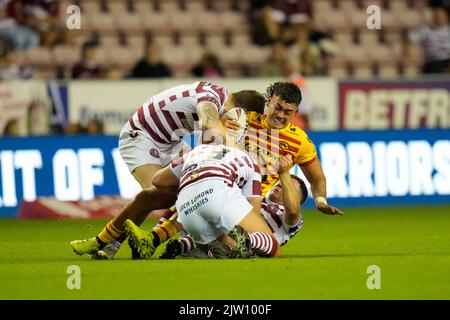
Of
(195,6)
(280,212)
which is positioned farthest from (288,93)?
(195,6)

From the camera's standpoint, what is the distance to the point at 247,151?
419 inches

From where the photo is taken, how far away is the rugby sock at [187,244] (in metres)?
10.0

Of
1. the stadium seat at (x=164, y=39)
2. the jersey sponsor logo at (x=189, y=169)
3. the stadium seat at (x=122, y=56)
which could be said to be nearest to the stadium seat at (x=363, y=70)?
the stadium seat at (x=164, y=39)

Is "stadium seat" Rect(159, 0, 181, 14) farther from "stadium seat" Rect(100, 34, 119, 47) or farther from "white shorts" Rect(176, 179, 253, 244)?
"white shorts" Rect(176, 179, 253, 244)

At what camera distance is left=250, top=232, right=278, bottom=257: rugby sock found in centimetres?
941

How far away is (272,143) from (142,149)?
1323mm

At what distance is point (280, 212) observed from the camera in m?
10.3

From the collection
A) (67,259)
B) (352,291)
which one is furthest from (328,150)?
(352,291)

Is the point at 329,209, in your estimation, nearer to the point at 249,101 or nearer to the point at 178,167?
the point at 178,167

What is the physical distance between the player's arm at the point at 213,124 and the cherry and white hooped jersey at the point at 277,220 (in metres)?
0.82

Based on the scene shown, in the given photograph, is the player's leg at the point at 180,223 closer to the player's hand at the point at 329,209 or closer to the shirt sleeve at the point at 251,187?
the shirt sleeve at the point at 251,187

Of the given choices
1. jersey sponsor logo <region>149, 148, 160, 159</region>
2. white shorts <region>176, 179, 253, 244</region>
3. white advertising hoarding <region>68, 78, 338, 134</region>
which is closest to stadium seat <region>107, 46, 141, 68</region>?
white advertising hoarding <region>68, 78, 338, 134</region>

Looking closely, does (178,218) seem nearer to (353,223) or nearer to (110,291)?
(110,291)

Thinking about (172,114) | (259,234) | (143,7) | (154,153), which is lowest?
(259,234)
